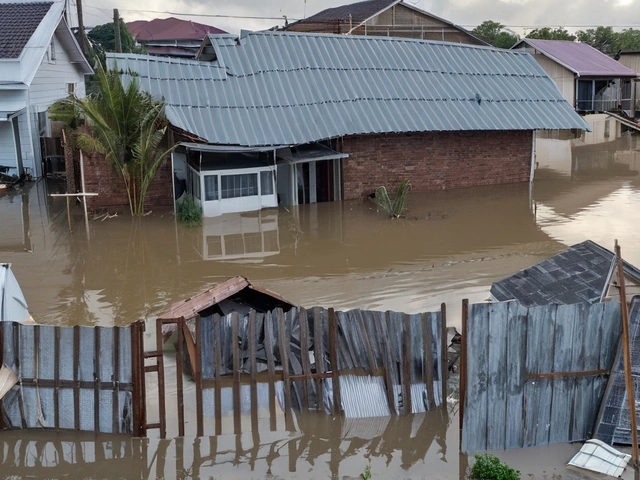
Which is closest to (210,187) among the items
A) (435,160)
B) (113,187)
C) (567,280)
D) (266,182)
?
(266,182)

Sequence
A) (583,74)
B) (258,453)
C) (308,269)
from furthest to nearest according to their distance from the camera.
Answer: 1. (583,74)
2. (308,269)
3. (258,453)

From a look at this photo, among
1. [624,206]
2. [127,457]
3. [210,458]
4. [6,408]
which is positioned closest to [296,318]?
[210,458]

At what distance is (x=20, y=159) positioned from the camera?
73.6ft

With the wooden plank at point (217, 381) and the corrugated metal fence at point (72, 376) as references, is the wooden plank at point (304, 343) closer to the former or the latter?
the wooden plank at point (217, 381)

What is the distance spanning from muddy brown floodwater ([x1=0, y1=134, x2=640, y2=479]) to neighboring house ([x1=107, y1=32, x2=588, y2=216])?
2.99 ft

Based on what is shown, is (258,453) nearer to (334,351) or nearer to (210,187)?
(334,351)

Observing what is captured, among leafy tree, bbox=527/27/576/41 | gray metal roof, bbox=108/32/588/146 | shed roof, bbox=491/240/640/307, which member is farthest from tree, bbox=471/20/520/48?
shed roof, bbox=491/240/640/307

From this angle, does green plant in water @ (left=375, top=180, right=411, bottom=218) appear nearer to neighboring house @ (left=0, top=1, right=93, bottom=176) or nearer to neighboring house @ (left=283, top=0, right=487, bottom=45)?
neighboring house @ (left=0, top=1, right=93, bottom=176)

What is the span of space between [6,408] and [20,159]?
16922 millimetres

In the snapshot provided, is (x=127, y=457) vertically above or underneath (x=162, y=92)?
underneath

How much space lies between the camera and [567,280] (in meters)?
8.59

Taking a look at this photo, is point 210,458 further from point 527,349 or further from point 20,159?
point 20,159

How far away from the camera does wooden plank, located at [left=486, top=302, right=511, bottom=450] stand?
6699 millimetres

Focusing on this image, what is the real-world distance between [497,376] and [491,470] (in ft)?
2.87
